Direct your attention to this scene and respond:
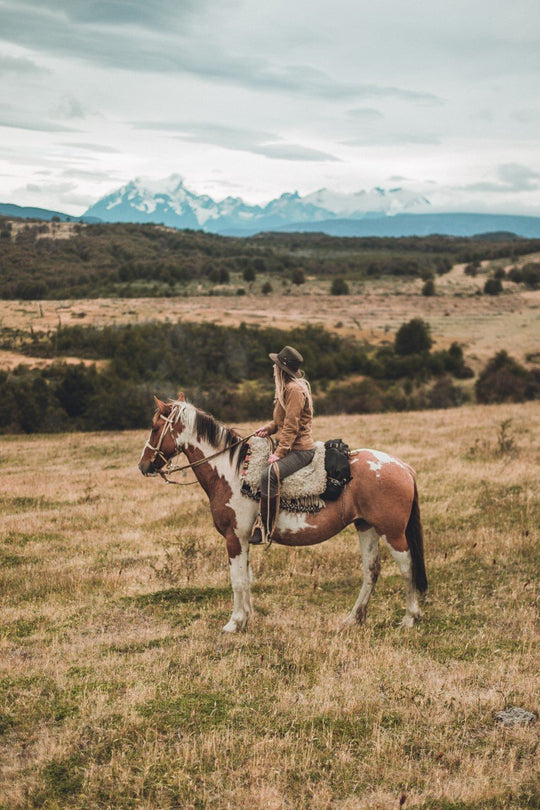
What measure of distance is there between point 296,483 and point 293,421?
0.84 m

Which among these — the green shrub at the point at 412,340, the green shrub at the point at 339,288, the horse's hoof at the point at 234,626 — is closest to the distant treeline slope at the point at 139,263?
the green shrub at the point at 339,288

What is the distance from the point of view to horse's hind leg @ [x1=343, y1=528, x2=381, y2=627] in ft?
27.7

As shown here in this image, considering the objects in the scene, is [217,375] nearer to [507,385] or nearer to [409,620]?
[507,385]

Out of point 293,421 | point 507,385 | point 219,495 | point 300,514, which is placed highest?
point 293,421

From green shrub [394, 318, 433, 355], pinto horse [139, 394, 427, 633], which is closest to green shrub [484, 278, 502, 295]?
green shrub [394, 318, 433, 355]

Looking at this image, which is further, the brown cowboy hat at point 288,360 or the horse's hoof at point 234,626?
the horse's hoof at point 234,626

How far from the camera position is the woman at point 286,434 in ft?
26.0

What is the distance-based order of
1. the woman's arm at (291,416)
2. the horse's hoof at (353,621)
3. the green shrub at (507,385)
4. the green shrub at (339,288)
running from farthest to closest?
1. the green shrub at (339,288)
2. the green shrub at (507,385)
3. the horse's hoof at (353,621)
4. the woman's arm at (291,416)

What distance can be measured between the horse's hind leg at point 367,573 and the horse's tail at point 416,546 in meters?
0.47

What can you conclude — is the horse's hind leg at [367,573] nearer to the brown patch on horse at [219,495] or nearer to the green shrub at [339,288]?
the brown patch on horse at [219,495]

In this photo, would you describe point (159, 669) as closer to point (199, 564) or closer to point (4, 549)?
point (199, 564)

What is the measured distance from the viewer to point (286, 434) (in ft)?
26.1

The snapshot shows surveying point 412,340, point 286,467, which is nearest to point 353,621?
point 286,467

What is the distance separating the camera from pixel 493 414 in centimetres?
2994
